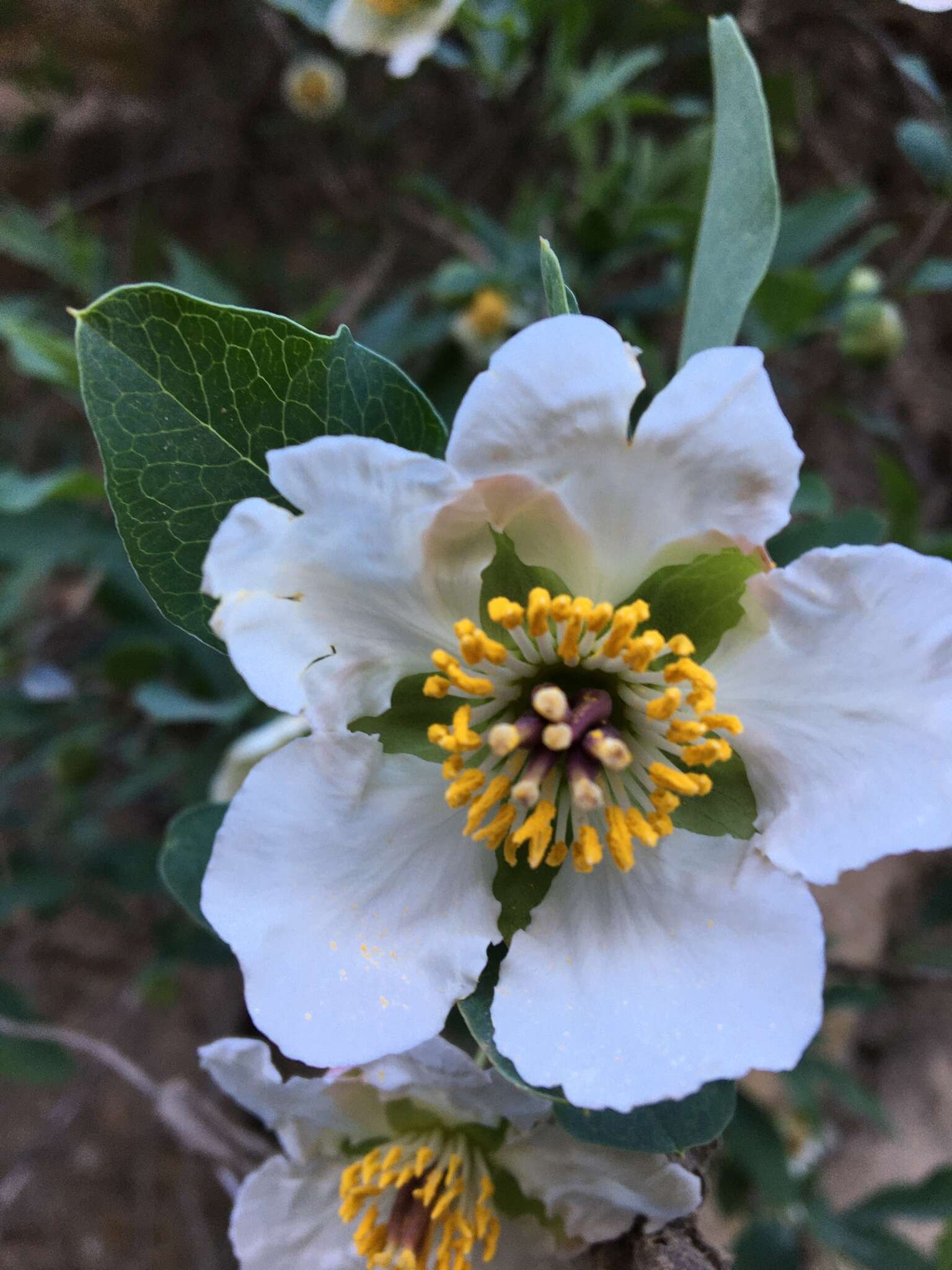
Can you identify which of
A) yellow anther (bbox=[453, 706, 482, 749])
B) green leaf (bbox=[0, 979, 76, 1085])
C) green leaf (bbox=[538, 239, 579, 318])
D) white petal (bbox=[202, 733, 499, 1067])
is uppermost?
green leaf (bbox=[538, 239, 579, 318])

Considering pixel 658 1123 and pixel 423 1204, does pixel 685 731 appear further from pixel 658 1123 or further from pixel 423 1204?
pixel 423 1204

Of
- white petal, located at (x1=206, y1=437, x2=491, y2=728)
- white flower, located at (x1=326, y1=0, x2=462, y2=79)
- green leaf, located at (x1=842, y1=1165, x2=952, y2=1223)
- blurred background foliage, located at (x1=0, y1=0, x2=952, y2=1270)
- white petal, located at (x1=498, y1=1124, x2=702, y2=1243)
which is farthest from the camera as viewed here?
green leaf, located at (x1=842, y1=1165, x2=952, y2=1223)

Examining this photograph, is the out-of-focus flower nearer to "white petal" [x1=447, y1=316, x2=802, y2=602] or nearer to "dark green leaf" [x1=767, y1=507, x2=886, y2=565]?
"dark green leaf" [x1=767, y1=507, x2=886, y2=565]

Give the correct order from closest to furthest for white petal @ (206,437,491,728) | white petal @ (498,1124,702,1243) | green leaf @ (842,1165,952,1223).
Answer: white petal @ (206,437,491,728), white petal @ (498,1124,702,1243), green leaf @ (842,1165,952,1223)

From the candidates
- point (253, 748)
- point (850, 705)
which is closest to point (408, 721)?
point (850, 705)

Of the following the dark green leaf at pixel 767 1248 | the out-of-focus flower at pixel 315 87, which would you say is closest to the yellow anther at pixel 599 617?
the dark green leaf at pixel 767 1248

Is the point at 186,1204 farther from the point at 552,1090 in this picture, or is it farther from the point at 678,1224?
the point at 552,1090

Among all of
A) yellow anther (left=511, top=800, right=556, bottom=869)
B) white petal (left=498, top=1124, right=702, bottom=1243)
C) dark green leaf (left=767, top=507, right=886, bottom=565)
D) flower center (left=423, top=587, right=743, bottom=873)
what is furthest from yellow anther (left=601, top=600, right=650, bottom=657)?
dark green leaf (left=767, top=507, right=886, bottom=565)

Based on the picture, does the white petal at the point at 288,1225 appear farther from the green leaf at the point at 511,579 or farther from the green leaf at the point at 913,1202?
the green leaf at the point at 913,1202
